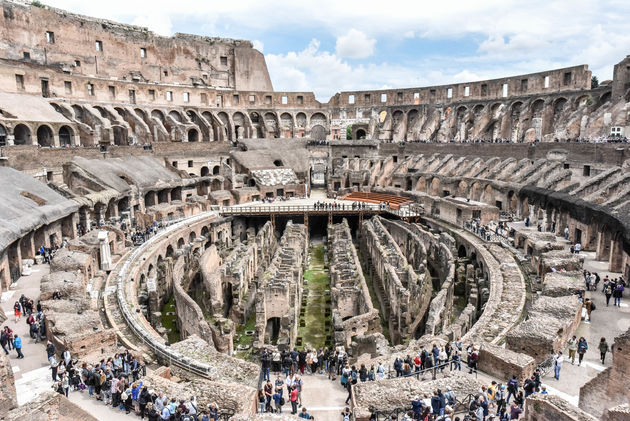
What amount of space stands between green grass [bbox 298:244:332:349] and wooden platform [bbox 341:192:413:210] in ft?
37.8

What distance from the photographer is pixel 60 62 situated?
48.2m

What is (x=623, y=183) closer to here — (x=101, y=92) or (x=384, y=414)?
(x=384, y=414)

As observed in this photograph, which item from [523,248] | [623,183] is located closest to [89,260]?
[523,248]

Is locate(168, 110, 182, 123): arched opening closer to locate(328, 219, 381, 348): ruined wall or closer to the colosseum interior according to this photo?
the colosseum interior

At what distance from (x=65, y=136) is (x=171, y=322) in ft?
87.1

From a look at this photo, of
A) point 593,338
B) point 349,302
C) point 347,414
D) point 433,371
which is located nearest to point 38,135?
point 349,302

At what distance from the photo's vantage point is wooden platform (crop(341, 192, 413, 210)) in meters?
42.5

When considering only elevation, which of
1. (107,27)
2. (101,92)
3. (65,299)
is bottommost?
(65,299)

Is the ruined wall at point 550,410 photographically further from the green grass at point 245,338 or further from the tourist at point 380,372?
the green grass at point 245,338

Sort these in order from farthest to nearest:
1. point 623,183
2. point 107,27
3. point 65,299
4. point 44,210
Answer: point 107,27 → point 623,183 → point 44,210 → point 65,299

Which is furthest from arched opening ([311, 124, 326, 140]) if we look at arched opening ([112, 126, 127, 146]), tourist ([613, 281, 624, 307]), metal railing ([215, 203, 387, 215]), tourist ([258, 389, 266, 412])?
tourist ([258, 389, 266, 412])

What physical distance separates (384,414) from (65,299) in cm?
1245

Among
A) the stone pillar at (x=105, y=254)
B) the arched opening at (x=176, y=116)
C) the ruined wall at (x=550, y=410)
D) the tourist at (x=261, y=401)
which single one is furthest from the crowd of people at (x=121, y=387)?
the arched opening at (x=176, y=116)

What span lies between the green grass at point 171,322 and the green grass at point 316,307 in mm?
5551
